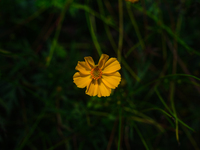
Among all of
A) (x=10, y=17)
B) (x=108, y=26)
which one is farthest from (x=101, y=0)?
(x=10, y=17)

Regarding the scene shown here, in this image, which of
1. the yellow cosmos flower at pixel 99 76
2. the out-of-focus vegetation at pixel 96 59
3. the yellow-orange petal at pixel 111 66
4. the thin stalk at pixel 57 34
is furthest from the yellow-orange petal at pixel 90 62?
the thin stalk at pixel 57 34

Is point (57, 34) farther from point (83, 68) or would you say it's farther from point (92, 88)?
point (92, 88)

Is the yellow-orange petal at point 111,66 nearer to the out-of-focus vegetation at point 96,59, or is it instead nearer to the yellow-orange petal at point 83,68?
the yellow-orange petal at point 83,68

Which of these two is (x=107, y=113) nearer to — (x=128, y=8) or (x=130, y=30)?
(x=130, y=30)

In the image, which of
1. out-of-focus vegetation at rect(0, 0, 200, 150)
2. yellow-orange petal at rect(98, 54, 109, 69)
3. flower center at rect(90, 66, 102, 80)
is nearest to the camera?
yellow-orange petal at rect(98, 54, 109, 69)

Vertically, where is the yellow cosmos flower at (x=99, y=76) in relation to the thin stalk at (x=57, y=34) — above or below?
below

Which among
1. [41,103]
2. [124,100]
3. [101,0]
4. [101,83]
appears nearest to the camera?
[101,83]

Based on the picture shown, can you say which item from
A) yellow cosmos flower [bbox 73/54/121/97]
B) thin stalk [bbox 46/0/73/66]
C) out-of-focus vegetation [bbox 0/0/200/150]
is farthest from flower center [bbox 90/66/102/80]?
thin stalk [bbox 46/0/73/66]

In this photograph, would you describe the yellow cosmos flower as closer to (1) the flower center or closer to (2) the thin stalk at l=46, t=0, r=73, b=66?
(1) the flower center
